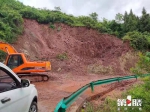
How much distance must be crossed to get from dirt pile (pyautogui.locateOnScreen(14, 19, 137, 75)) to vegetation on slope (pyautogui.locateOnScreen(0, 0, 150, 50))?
0.90m

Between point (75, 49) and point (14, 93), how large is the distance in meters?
26.5

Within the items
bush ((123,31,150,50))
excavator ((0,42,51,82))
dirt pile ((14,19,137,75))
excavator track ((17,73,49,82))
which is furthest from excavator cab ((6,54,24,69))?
bush ((123,31,150,50))

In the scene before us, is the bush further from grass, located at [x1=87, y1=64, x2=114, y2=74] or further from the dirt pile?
grass, located at [x1=87, y1=64, x2=114, y2=74]

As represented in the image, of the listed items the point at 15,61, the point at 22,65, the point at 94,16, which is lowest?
the point at 22,65

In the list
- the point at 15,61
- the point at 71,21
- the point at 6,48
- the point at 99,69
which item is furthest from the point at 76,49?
the point at 6,48

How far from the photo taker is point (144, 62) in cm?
631

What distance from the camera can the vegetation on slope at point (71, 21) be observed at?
26.9m

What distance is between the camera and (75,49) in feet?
103

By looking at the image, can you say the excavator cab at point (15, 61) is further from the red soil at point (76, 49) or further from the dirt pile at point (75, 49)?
the dirt pile at point (75, 49)

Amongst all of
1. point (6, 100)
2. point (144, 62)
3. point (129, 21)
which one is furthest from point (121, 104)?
point (129, 21)

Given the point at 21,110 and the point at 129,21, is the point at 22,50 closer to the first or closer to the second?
the point at 129,21

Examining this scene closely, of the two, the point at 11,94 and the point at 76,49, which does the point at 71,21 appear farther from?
the point at 11,94

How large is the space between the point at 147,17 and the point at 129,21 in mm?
2937

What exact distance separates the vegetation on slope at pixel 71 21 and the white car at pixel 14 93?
19.4m
